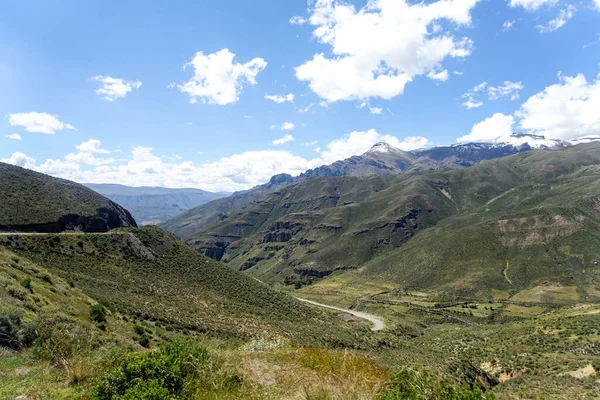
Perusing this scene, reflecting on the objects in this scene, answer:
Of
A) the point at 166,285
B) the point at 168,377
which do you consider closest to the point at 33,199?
the point at 166,285

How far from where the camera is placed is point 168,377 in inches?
288

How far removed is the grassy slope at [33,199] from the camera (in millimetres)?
70869

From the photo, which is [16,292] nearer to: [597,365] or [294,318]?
[294,318]

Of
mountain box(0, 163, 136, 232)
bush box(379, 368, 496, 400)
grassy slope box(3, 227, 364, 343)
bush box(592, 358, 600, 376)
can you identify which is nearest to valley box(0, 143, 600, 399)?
bush box(379, 368, 496, 400)

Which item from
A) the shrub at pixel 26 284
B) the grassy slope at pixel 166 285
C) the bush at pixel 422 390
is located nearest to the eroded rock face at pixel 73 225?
the grassy slope at pixel 166 285

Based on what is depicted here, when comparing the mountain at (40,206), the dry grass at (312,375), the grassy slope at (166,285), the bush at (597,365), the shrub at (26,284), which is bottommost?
the bush at (597,365)

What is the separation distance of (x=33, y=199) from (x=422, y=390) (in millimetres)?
99970

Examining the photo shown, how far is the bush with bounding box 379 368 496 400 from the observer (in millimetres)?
7133

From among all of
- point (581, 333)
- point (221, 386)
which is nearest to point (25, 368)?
point (221, 386)

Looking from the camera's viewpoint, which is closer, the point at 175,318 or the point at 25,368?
the point at 25,368

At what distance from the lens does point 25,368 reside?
927cm

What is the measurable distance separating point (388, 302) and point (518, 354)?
274 ft

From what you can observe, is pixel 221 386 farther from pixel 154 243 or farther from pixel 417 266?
pixel 417 266

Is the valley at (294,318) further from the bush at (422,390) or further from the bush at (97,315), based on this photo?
the bush at (97,315)
